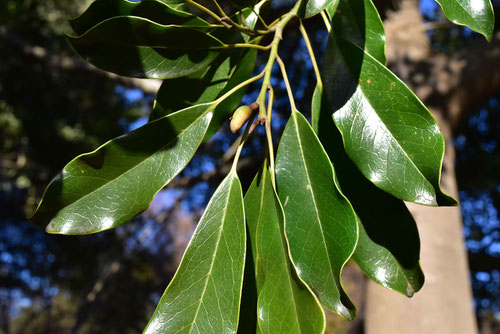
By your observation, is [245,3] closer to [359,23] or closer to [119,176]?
[359,23]

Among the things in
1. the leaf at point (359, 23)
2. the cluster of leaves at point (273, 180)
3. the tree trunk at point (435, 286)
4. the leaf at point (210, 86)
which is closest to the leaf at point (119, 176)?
the cluster of leaves at point (273, 180)

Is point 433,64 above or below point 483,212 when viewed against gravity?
above

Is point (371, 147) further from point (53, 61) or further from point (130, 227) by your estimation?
point (130, 227)

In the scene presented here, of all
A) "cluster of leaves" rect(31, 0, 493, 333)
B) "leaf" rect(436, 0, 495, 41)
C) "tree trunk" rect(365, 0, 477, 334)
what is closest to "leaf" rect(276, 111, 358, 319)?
"cluster of leaves" rect(31, 0, 493, 333)

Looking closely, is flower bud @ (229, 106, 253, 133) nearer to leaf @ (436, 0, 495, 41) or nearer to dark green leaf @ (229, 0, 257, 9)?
dark green leaf @ (229, 0, 257, 9)

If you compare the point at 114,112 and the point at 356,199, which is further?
the point at 114,112

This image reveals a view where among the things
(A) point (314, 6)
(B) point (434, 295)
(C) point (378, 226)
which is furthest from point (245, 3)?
(B) point (434, 295)

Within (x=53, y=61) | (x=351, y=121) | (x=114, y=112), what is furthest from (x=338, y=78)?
(x=114, y=112)

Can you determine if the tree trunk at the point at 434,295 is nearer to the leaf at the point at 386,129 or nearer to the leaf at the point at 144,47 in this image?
the leaf at the point at 386,129
